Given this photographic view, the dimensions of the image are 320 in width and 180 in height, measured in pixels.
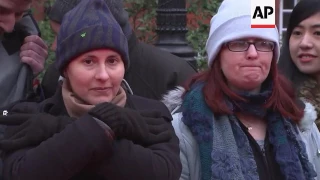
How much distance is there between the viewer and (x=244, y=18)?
10.5ft

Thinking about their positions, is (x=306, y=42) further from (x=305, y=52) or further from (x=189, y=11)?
(x=189, y=11)

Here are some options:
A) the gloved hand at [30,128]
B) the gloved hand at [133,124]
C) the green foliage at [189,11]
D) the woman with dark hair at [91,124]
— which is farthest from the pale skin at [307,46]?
the green foliage at [189,11]

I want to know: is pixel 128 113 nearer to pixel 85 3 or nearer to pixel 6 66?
pixel 85 3

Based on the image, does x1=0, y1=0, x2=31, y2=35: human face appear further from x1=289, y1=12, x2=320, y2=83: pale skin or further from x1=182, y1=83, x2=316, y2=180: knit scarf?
x1=289, y1=12, x2=320, y2=83: pale skin

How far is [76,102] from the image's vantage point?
8.91 ft

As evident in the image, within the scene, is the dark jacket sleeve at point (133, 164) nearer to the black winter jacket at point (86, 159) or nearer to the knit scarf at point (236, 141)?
the black winter jacket at point (86, 159)

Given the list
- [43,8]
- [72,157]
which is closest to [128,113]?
[72,157]

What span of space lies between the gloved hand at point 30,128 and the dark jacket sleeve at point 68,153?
8 centimetres

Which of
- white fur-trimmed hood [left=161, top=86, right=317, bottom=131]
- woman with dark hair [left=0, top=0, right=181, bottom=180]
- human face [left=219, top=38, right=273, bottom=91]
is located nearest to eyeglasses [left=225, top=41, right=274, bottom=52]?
human face [left=219, top=38, right=273, bottom=91]

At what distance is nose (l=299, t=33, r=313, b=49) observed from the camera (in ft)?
13.0

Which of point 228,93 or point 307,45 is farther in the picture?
point 307,45

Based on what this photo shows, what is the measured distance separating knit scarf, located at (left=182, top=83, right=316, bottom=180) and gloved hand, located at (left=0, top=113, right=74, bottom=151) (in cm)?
67

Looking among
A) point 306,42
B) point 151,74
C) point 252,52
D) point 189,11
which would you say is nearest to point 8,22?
point 151,74

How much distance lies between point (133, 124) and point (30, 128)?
38cm
